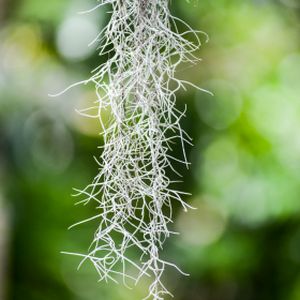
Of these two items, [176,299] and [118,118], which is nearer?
[118,118]

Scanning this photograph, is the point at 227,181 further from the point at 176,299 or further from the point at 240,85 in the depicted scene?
the point at 176,299

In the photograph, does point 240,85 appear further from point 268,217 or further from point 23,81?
point 23,81

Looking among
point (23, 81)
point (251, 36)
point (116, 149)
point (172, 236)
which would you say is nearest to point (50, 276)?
point (172, 236)

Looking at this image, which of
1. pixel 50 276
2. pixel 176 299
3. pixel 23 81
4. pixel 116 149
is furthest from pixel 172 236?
pixel 116 149

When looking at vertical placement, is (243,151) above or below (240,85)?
below

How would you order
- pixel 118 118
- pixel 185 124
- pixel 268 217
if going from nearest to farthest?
pixel 118 118 < pixel 268 217 < pixel 185 124

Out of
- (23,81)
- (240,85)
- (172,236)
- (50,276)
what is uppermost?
(240,85)

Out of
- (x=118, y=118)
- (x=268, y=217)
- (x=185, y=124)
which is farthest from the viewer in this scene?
(x=185, y=124)
